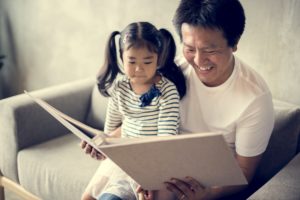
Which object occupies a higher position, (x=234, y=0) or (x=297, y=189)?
(x=234, y=0)

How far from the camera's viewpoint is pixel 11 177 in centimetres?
204

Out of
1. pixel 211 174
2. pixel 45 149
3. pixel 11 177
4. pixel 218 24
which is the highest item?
pixel 218 24

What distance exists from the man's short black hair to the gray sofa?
1.54 ft

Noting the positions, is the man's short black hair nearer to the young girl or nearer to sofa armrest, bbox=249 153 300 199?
the young girl

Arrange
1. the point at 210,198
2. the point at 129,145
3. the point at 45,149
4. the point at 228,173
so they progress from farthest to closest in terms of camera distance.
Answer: the point at 45,149
the point at 210,198
the point at 228,173
the point at 129,145

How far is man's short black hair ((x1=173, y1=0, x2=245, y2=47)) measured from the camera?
1252mm

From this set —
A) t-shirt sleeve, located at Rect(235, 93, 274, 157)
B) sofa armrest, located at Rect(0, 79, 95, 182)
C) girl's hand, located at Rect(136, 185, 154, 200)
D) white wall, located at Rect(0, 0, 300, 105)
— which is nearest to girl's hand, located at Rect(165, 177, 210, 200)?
girl's hand, located at Rect(136, 185, 154, 200)

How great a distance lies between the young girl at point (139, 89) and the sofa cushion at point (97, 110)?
568 mm

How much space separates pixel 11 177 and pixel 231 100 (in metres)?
1.23

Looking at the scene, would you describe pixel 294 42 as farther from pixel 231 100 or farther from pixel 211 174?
pixel 211 174

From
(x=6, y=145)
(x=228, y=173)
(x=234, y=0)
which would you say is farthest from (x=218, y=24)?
(x=6, y=145)

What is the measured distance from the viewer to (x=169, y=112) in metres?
1.41

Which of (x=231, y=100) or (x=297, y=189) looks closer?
(x=297, y=189)

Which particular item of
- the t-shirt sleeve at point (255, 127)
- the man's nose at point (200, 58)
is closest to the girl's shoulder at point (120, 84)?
the man's nose at point (200, 58)
